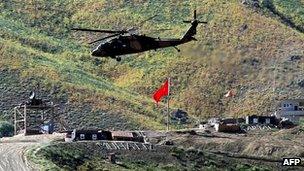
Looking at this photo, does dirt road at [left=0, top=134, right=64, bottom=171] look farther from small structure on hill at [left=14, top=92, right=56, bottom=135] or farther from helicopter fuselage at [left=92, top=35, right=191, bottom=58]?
helicopter fuselage at [left=92, top=35, right=191, bottom=58]

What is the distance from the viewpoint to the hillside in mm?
146000

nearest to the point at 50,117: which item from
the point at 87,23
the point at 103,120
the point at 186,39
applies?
the point at 103,120

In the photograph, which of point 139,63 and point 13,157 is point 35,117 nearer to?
point 139,63

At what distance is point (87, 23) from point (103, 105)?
4701 centimetres

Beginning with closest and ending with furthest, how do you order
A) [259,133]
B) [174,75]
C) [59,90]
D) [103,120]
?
[259,133] < [103,120] < [59,90] < [174,75]

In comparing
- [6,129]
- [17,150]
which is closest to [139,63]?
[6,129]

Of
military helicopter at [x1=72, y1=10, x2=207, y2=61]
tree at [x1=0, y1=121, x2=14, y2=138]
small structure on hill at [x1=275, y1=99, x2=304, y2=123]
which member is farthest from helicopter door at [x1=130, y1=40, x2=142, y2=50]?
small structure on hill at [x1=275, y1=99, x2=304, y2=123]

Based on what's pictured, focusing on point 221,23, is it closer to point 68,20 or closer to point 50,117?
point 68,20

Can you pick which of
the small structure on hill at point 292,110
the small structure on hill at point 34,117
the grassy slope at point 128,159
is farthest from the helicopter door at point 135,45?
the small structure on hill at point 292,110

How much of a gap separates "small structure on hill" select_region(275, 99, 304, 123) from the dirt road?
141 feet

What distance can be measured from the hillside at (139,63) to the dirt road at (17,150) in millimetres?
27421

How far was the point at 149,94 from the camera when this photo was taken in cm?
15838

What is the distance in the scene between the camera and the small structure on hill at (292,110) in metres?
144

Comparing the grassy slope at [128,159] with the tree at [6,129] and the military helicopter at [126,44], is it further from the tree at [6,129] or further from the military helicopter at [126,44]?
the tree at [6,129]
